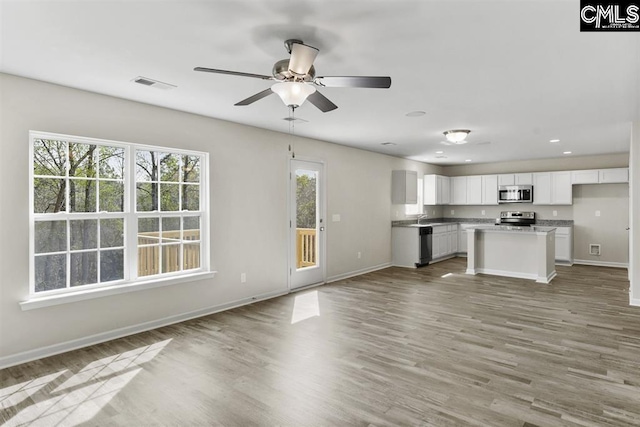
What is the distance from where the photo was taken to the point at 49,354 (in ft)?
11.0

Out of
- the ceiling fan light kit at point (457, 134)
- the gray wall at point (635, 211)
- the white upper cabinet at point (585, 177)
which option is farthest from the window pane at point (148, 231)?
the white upper cabinet at point (585, 177)

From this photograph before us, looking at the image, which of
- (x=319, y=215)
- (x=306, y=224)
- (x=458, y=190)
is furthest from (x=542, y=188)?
(x=306, y=224)

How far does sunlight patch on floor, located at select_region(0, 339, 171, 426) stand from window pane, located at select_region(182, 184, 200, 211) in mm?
1916

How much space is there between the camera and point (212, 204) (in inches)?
185

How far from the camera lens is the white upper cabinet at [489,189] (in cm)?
920

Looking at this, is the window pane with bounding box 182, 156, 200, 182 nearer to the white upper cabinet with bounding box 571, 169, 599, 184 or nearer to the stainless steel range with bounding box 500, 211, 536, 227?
the stainless steel range with bounding box 500, 211, 536, 227

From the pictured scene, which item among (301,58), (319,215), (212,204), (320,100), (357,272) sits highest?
(301,58)

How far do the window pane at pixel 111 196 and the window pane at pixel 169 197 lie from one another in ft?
1.51

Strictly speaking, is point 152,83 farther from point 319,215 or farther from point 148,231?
point 319,215

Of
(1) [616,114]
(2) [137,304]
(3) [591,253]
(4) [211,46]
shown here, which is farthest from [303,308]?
(3) [591,253]

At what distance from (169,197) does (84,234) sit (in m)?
1.00

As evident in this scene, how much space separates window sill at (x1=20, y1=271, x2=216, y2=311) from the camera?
3256 millimetres

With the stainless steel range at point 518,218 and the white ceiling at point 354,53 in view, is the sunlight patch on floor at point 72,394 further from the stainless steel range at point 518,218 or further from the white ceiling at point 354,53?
the stainless steel range at point 518,218

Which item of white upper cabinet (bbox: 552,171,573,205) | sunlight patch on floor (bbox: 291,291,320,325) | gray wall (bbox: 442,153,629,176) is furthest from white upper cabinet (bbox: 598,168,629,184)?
sunlight patch on floor (bbox: 291,291,320,325)
